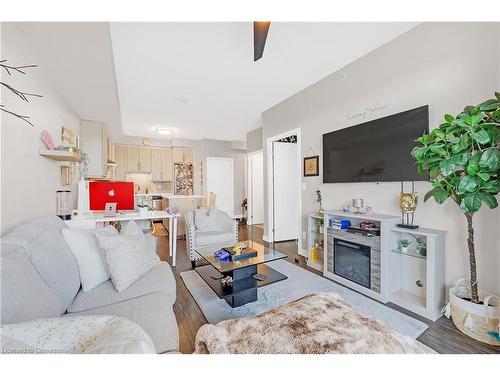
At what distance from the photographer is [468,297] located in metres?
1.69

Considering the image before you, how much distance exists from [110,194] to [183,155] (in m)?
3.84

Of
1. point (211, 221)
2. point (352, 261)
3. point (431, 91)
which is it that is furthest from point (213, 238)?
point (431, 91)

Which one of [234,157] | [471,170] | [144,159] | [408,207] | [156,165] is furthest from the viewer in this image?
[234,157]

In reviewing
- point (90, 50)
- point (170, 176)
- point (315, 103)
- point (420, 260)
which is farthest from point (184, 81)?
point (170, 176)

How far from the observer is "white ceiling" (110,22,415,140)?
2.00m

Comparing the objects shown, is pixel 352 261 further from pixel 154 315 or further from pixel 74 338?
pixel 74 338

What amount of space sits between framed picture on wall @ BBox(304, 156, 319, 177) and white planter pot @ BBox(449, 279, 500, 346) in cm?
201

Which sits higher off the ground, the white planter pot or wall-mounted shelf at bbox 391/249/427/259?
wall-mounted shelf at bbox 391/249/427/259

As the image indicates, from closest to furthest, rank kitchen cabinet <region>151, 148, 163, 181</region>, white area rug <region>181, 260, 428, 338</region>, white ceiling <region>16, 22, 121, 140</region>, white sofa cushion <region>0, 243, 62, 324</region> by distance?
1. white sofa cushion <region>0, 243, 62, 324</region>
2. white ceiling <region>16, 22, 121, 140</region>
3. white area rug <region>181, 260, 428, 338</region>
4. kitchen cabinet <region>151, 148, 163, 181</region>

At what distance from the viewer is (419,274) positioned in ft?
6.84

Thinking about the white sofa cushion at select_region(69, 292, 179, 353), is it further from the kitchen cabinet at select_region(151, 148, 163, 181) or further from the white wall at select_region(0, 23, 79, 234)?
the kitchen cabinet at select_region(151, 148, 163, 181)

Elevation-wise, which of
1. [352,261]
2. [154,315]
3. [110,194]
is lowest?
[352,261]

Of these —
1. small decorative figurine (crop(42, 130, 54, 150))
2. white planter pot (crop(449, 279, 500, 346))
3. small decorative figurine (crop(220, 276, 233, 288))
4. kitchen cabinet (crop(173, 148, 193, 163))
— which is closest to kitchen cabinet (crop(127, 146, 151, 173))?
kitchen cabinet (crop(173, 148, 193, 163))

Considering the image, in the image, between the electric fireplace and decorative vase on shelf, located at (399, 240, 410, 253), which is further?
the electric fireplace
